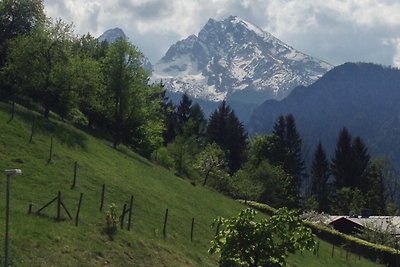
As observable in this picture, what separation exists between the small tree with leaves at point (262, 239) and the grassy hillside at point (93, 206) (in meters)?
8.03

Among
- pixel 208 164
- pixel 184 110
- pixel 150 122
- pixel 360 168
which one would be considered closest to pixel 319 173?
pixel 360 168

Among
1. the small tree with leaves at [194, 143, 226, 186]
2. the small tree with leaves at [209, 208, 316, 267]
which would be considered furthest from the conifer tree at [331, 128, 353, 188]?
the small tree with leaves at [209, 208, 316, 267]

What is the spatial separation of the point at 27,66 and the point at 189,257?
39284 mm

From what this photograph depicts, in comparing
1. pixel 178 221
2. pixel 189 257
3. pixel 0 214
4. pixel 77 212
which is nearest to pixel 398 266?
pixel 178 221

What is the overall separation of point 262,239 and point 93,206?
55.1 ft

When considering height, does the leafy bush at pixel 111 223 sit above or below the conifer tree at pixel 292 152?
below

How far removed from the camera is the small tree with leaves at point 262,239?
22.4 meters

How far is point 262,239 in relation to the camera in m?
22.4

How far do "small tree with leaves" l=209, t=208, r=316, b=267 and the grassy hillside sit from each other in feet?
26.3

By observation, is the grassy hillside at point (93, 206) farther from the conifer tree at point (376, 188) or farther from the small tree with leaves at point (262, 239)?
the conifer tree at point (376, 188)

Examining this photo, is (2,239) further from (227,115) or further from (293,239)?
(227,115)

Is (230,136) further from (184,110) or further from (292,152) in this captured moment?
A: (184,110)

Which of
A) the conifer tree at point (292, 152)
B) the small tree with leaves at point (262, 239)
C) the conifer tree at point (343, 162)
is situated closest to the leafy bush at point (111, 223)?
the small tree with leaves at point (262, 239)

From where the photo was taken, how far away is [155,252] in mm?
31844
